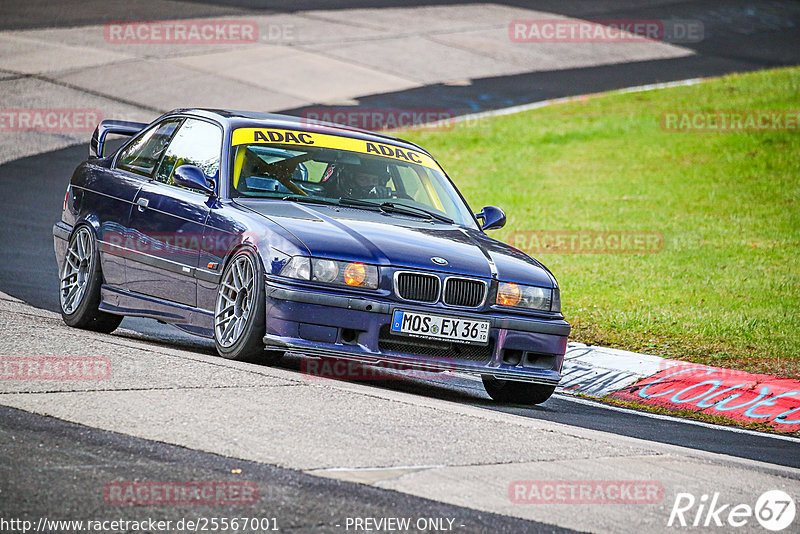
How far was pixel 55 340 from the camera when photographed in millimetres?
7547

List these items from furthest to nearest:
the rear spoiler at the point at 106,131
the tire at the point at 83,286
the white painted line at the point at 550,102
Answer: the white painted line at the point at 550,102 → the rear spoiler at the point at 106,131 → the tire at the point at 83,286

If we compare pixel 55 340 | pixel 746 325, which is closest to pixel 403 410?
pixel 55 340

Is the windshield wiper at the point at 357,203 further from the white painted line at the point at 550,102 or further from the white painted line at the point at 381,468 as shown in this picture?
the white painted line at the point at 550,102

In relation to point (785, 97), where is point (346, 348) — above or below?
below

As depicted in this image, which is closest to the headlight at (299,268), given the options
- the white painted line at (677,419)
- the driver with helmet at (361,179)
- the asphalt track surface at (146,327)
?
the asphalt track surface at (146,327)

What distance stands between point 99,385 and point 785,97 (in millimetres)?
20426

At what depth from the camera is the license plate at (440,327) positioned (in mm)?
7305

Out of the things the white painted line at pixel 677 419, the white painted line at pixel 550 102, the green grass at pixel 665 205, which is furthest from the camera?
the white painted line at pixel 550 102

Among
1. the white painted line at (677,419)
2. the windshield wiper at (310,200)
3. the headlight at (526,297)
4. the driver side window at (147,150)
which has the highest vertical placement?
the driver side window at (147,150)

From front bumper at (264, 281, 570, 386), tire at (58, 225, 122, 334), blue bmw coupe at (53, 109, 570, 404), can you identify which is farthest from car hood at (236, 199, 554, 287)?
tire at (58, 225, 122, 334)

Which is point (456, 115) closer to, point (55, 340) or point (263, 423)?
point (55, 340)

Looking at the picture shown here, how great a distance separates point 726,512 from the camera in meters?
5.24

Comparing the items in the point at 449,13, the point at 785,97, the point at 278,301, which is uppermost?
the point at 449,13

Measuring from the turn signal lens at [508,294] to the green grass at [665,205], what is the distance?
287 cm
